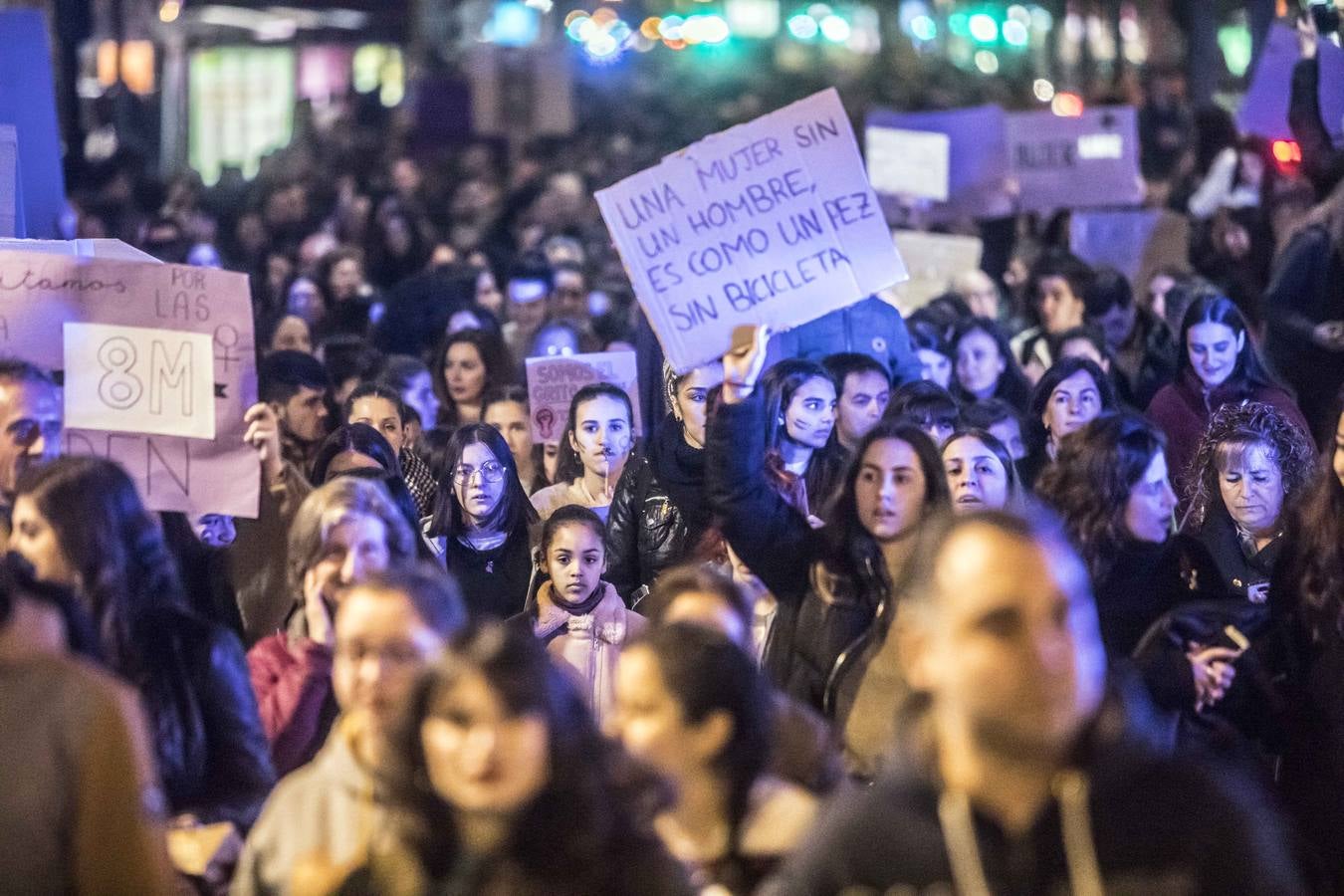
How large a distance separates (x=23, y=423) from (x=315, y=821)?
264cm

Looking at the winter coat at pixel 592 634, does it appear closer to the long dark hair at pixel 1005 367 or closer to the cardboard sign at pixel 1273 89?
the long dark hair at pixel 1005 367

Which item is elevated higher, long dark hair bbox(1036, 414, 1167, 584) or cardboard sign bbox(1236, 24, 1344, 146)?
cardboard sign bbox(1236, 24, 1344, 146)

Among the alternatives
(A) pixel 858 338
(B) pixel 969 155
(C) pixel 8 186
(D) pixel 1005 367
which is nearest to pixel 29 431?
(C) pixel 8 186

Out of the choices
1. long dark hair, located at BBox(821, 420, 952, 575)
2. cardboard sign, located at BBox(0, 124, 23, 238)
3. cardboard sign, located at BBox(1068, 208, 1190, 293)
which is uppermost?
cardboard sign, located at BBox(1068, 208, 1190, 293)

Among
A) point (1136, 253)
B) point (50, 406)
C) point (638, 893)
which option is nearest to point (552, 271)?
point (1136, 253)

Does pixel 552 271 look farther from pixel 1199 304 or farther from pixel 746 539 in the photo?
pixel 746 539

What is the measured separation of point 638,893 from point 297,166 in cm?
1910

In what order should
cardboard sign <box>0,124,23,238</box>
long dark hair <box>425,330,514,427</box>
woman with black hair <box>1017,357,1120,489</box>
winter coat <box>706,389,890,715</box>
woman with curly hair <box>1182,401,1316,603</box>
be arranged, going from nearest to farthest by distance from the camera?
1. winter coat <box>706,389,890,715</box>
2. woman with curly hair <box>1182,401,1316,603</box>
3. woman with black hair <box>1017,357,1120,489</box>
4. cardboard sign <box>0,124,23,238</box>
5. long dark hair <box>425,330,514,427</box>

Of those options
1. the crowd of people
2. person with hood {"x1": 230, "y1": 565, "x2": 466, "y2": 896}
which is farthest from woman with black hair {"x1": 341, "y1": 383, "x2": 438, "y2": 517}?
person with hood {"x1": 230, "y1": 565, "x2": 466, "y2": 896}

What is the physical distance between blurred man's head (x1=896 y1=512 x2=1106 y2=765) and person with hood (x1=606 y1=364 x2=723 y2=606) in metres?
4.06

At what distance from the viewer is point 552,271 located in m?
12.6

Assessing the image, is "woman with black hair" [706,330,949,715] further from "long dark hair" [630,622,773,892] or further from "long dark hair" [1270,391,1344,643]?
"long dark hair" [630,622,773,892]

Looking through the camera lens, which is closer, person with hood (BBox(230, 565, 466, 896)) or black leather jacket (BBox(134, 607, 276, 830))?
person with hood (BBox(230, 565, 466, 896))

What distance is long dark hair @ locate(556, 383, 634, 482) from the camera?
8359 mm
